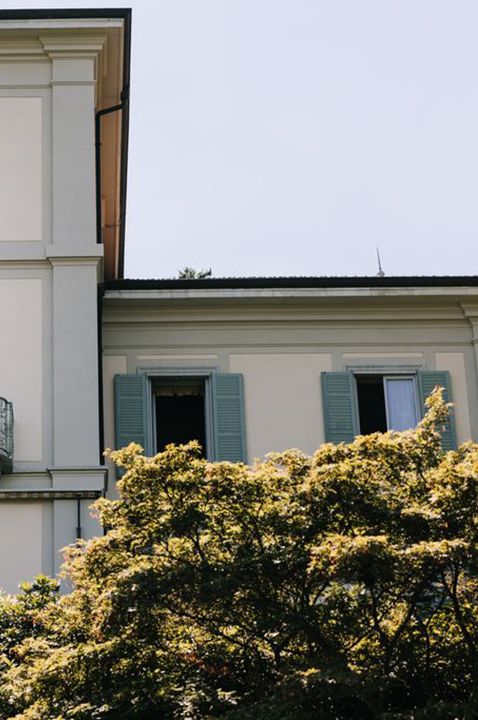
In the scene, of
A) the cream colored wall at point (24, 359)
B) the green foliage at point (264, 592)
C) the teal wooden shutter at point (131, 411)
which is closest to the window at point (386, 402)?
the teal wooden shutter at point (131, 411)

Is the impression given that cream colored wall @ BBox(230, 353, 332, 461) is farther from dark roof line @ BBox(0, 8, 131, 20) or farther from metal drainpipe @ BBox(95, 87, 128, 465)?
dark roof line @ BBox(0, 8, 131, 20)

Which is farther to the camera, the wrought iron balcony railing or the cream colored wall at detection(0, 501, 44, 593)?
the wrought iron balcony railing

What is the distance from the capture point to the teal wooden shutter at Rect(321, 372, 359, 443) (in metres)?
21.3

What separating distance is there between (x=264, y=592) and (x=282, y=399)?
26.1ft

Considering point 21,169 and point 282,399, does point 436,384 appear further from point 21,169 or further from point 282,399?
point 21,169

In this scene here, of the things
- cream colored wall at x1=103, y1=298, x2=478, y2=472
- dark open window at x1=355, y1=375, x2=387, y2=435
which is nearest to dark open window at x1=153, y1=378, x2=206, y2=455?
cream colored wall at x1=103, y1=298, x2=478, y2=472

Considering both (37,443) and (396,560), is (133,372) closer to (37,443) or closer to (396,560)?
(37,443)

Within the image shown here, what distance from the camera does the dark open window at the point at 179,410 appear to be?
70.5ft

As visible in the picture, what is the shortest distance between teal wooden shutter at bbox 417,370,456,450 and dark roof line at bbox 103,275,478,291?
1.48 metres

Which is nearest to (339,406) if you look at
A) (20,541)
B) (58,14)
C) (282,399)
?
(282,399)

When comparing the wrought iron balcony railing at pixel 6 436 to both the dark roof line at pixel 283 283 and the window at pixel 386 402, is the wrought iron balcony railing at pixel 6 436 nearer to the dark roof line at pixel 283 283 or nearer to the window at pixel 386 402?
the dark roof line at pixel 283 283

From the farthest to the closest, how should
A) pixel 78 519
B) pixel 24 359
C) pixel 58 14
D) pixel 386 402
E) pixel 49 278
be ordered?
pixel 386 402, pixel 58 14, pixel 49 278, pixel 24 359, pixel 78 519

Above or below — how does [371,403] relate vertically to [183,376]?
below

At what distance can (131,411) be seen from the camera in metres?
21.0
